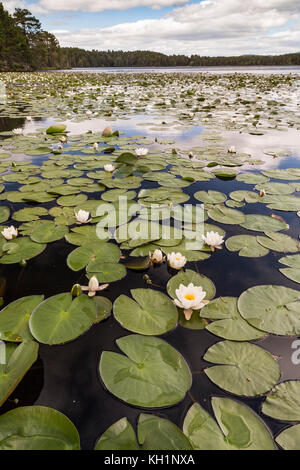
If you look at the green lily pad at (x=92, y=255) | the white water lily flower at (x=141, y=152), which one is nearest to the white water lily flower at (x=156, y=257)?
the green lily pad at (x=92, y=255)

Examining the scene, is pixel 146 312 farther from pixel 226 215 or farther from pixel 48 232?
pixel 226 215

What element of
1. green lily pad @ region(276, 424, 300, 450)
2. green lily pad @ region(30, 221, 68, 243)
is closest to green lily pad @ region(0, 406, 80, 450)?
green lily pad @ region(276, 424, 300, 450)

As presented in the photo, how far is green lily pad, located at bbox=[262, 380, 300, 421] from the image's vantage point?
956 millimetres

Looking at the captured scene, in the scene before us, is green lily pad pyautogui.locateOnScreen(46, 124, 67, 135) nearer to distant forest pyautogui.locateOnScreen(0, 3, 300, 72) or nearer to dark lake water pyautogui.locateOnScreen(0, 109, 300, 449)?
dark lake water pyautogui.locateOnScreen(0, 109, 300, 449)

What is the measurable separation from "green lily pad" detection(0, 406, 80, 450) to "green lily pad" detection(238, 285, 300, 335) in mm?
953

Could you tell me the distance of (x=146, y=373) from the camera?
1.11 m

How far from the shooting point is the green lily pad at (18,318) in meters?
1.26

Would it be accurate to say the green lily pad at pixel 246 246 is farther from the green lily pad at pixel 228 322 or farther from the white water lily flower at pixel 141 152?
the white water lily flower at pixel 141 152

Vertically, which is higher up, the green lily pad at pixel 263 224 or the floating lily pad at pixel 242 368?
the green lily pad at pixel 263 224

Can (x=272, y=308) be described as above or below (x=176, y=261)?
below

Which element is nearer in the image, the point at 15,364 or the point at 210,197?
the point at 15,364

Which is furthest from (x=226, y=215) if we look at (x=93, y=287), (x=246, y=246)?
(x=93, y=287)

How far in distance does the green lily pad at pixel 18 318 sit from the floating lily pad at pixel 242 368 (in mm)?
899

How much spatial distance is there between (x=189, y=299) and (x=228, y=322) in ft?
0.75
